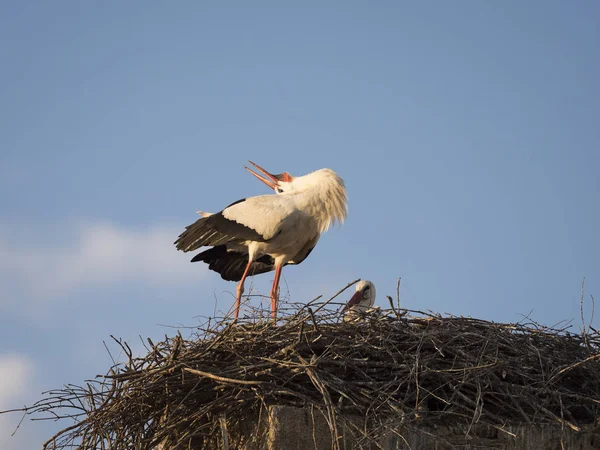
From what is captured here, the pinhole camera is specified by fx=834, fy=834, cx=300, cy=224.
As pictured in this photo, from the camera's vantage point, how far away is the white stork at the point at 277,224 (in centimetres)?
704

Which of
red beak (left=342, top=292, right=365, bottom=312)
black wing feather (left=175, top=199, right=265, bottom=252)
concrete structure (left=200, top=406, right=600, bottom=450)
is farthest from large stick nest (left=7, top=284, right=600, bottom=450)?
black wing feather (left=175, top=199, right=265, bottom=252)

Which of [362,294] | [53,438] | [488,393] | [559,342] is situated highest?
[362,294]

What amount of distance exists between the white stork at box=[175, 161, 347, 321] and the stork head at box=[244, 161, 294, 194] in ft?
0.32

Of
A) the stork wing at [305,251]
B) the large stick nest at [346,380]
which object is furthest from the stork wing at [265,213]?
the large stick nest at [346,380]

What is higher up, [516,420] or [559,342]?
[559,342]

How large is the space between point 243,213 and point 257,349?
289 cm

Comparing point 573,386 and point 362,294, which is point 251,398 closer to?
point 573,386

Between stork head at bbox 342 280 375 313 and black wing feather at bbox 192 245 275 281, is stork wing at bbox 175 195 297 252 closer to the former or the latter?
black wing feather at bbox 192 245 275 281

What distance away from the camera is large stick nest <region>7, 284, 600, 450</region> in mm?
4148

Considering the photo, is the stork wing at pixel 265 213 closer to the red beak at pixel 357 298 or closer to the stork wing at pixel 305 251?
the stork wing at pixel 305 251

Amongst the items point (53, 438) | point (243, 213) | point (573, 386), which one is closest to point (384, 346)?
point (573, 386)

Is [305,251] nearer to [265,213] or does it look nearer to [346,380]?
[265,213]

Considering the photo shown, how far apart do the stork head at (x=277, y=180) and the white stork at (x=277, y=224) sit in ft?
0.32

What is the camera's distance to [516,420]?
4.36 m
